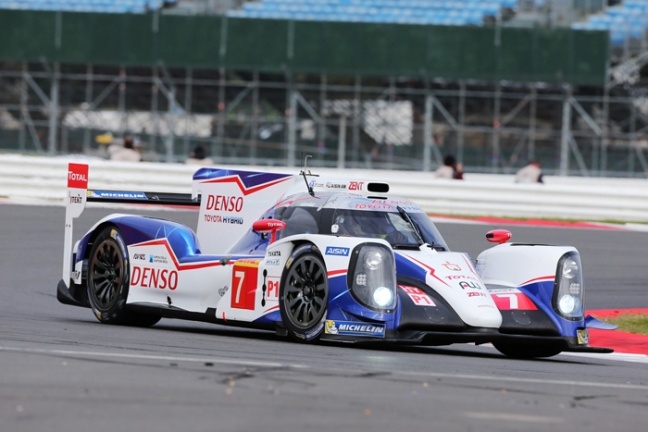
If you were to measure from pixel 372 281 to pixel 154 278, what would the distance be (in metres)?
2.22

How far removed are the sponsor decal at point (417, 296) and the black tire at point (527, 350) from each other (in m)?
1.02

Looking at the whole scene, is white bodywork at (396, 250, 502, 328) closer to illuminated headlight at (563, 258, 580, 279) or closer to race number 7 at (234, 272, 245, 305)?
illuminated headlight at (563, 258, 580, 279)

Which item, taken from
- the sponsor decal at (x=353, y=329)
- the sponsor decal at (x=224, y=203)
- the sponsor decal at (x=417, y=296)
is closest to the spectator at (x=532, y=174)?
the sponsor decal at (x=224, y=203)

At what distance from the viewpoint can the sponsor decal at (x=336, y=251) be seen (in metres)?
9.21

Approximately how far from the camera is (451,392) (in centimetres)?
688

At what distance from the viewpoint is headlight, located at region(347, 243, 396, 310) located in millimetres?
9102

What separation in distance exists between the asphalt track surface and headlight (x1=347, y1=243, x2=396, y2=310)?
37 cm

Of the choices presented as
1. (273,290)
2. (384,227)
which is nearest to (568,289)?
(384,227)

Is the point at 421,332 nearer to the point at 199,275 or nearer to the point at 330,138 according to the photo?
the point at 199,275

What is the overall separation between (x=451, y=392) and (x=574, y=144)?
99.0 ft

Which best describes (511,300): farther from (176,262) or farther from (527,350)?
(176,262)

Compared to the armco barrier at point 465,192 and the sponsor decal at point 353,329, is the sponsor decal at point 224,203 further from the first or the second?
the armco barrier at point 465,192

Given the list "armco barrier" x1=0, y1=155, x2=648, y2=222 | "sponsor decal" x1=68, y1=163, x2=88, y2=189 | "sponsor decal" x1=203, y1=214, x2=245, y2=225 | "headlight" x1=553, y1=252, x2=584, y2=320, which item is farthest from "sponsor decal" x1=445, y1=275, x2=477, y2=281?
"armco barrier" x1=0, y1=155, x2=648, y2=222

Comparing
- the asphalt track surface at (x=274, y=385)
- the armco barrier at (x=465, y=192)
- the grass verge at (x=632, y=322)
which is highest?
the armco barrier at (x=465, y=192)
